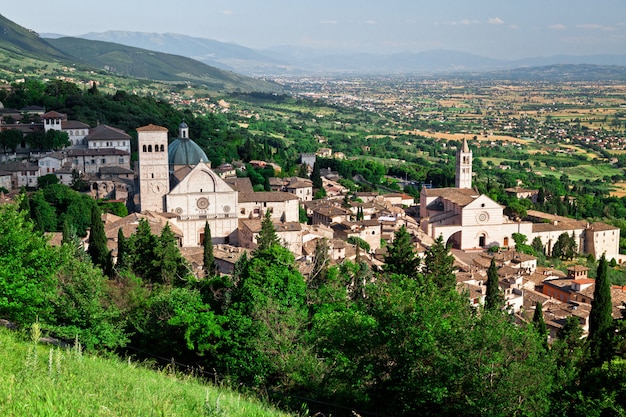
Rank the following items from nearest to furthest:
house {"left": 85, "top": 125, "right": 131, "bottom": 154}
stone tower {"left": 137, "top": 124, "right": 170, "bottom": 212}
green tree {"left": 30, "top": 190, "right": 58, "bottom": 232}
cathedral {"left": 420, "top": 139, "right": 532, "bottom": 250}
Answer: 1. green tree {"left": 30, "top": 190, "right": 58, "bottom": 232}
2. stone tower {"left": 137, "top": 124, "right": 170, "bottom": 212}
3. cathedral {"left": 420, "top": 139, "right": 532, "bottom": 250}
4. house {"left": 85, "top": 125, "right": 131, "bottom": 154}

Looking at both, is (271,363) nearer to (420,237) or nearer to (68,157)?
(420,237)

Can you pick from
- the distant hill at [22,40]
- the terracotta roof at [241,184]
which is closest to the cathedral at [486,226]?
the terracotta roof at [241,184]

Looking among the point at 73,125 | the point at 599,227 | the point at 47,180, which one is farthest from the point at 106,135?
the point at 599,227

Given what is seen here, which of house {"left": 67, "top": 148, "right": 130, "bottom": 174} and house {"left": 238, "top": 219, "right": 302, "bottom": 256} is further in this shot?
house {"left": 67, "top": 148, "right": 130, "bottom": 174}

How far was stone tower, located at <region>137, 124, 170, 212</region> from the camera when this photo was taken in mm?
44344

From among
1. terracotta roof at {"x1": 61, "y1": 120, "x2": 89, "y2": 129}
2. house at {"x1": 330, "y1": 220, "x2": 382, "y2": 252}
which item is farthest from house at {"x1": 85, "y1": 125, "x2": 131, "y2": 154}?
house at {"x1": 330, "y1": 220, "x2": 382, "y2": 252}

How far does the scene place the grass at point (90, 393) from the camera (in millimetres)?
8242

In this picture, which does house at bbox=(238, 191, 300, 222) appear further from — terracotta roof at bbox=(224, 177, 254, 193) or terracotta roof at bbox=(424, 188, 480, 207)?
terracotta roof at bbox=(424, 188, 480, 207)

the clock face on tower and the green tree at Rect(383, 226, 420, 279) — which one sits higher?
the clock face on tower

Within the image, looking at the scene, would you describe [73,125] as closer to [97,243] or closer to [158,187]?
[158,187]

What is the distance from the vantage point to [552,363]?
623 inches

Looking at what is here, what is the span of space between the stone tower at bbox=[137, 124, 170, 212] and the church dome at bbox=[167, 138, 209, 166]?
2951 millimetres

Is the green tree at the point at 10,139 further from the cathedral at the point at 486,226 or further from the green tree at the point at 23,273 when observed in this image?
the green tree at the point at 23,273

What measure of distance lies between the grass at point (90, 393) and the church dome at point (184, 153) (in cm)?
3651
